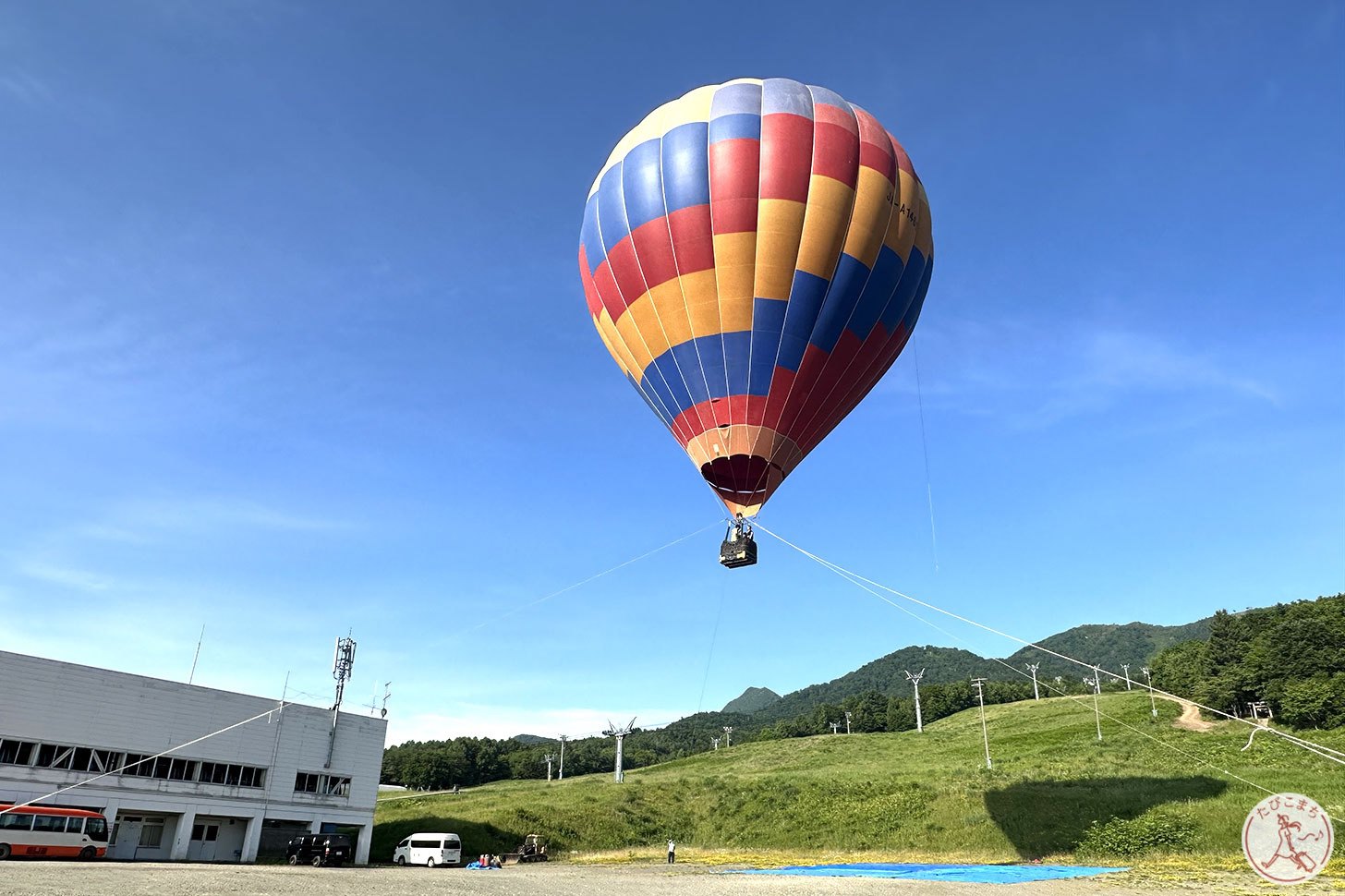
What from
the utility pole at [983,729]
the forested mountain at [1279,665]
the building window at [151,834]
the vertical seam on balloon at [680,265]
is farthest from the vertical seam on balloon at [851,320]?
the forested mountain at [1279,665]

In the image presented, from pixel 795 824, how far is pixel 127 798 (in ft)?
117

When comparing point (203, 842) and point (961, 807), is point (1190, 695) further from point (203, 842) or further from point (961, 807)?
point (203, 842)

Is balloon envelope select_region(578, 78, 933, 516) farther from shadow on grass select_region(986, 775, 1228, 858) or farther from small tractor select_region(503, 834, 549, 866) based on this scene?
small tractor select_region(503, 834, 549, 866)

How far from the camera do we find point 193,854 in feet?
123

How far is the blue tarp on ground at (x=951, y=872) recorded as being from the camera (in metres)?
30.3

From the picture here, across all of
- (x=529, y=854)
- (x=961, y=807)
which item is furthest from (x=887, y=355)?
(x=529, y=854)

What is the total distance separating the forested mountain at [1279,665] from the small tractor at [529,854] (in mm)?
72599

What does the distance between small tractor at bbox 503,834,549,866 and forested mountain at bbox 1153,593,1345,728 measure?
72.6 meters

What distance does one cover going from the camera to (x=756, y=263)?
23375 mm

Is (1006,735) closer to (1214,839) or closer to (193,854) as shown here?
(1214,839)

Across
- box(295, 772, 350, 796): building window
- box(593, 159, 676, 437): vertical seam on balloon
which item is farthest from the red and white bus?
box(593, 159, 676, 437): vertical seam on balloon

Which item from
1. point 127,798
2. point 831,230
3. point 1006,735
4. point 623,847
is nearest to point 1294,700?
point 1006,735

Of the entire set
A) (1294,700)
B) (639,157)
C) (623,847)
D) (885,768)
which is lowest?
(623,847)

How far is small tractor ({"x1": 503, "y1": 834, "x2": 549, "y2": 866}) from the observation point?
4272 cm
